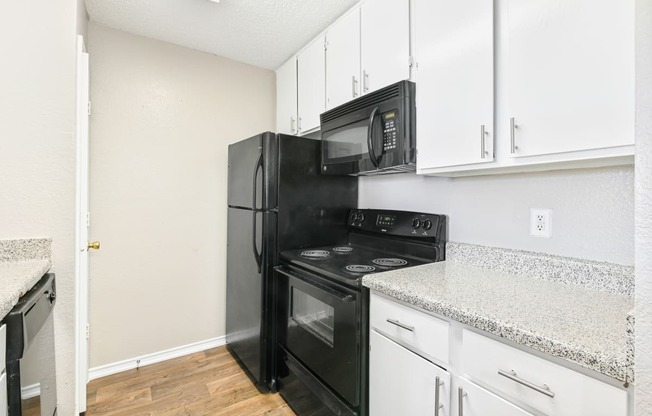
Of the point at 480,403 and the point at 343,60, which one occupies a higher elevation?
the point at 343,60

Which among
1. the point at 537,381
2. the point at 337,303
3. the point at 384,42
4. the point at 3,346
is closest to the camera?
the point at 537,381

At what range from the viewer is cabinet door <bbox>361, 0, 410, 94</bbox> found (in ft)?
5.17

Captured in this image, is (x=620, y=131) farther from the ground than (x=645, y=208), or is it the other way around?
(x=620, y=131)

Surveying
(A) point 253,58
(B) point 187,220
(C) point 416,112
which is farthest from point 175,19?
(C) point 416,112

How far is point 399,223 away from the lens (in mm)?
1872

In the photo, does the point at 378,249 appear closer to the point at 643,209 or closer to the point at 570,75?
the point at 570,75

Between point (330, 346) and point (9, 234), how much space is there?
1.51 meters

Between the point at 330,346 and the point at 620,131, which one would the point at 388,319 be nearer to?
the point at 330,346

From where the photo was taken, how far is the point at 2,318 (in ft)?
2.98

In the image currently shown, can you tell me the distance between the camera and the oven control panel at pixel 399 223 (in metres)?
1.69

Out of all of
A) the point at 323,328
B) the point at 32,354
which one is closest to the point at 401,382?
the point at 323,328

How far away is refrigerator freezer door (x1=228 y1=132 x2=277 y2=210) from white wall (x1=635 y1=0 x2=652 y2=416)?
1662mm

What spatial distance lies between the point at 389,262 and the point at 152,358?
1.94 meters

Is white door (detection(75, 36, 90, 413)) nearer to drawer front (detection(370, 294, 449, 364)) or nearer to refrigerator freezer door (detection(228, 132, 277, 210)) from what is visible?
refrigerator freezer door (detection(228, 132, 277, 210))
